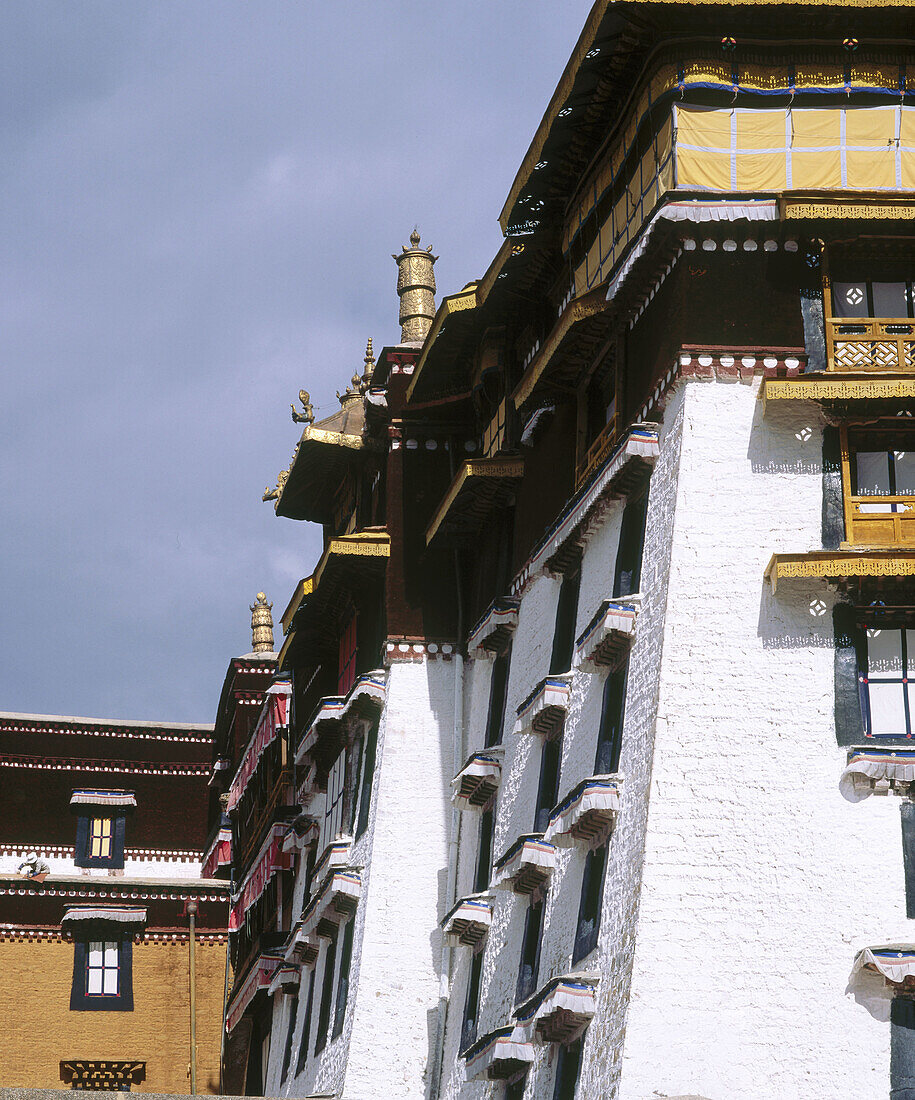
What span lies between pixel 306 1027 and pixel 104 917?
12494mm

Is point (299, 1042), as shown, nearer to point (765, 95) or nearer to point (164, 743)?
point (164, 743)

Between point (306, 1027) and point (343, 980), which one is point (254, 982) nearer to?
point (306, 1027)

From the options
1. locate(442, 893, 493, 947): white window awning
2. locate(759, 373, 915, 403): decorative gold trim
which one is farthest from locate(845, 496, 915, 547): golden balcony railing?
locate(442, 893, 493, 947): white window awning

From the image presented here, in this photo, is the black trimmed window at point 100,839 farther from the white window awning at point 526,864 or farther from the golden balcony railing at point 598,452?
the golden balcony railing at point 598,452

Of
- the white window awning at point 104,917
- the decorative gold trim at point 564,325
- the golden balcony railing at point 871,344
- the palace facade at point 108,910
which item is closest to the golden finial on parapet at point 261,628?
the palace facade at point 108,910

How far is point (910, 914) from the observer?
867 inches

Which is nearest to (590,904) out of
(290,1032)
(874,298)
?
(874,298)

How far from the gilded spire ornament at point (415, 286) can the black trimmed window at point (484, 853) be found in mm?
10843

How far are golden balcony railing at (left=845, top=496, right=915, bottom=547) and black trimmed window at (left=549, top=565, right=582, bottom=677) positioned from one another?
499 cm

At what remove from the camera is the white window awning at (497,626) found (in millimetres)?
31172

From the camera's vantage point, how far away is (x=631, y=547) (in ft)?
84.3

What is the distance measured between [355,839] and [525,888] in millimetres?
7587

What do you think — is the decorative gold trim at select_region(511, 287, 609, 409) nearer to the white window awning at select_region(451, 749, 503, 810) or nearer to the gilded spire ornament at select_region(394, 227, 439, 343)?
the white window awning at select_region(451, 749, 503, 810)

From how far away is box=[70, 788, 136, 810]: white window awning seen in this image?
2021 inches
